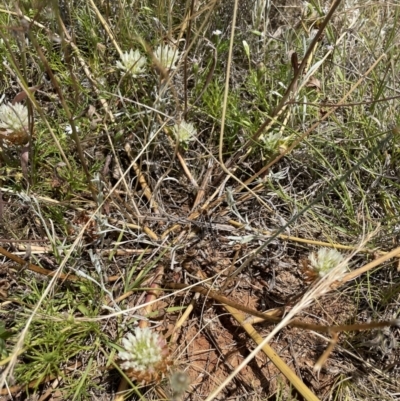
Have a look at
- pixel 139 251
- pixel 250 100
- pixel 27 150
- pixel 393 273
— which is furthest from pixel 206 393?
pixel 250 100

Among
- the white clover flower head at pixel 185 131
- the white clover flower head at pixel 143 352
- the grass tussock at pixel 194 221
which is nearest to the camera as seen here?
the white clover flower head at pixel 143 352

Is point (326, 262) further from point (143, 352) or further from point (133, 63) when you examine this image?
point (133, 63)

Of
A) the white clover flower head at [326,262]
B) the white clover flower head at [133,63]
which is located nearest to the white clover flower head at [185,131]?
the white clover flower head at [133,63]

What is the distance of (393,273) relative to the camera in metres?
1.22

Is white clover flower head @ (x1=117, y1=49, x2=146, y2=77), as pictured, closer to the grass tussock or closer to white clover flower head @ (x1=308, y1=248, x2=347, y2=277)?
the grass tussock

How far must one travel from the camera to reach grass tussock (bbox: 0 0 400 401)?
1.07m

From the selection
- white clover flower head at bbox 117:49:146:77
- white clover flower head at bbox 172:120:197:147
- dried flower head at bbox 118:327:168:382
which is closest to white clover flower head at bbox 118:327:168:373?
dried flower head at bbox 118:327:168:382

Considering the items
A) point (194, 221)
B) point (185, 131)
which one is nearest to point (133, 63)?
point (185, 131)

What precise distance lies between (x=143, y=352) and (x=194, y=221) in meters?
0.38

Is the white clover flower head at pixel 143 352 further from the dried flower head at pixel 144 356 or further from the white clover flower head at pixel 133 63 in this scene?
the white clover flower head at pixel 133 63

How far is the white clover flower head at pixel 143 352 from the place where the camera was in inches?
38.1

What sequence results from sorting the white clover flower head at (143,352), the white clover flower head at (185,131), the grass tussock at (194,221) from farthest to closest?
the white clover flower head at (185,131) → the grass tussock at (194,221) → the white clover flower head at (143,352)

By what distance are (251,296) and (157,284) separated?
25cm

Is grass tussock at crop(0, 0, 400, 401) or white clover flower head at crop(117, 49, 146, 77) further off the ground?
white clover flower head at crop(117, 49, 146, 77)
